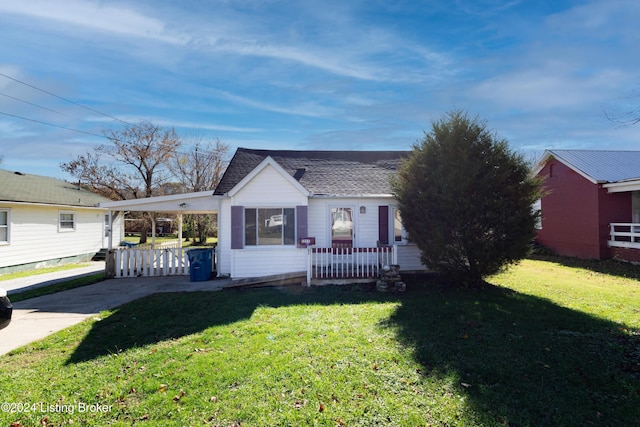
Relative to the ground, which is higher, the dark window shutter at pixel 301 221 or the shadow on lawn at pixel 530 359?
the dark window shutter at pixel 301 221

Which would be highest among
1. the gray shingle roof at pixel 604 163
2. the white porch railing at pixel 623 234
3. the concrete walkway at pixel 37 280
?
the gray shingle roof at pixel 604 163

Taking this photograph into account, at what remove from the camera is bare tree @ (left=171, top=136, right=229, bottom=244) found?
29.3 metres

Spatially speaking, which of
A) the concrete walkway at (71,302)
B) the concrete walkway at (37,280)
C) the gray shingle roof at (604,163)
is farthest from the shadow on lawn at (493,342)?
the gray shingle roof at (604,163)

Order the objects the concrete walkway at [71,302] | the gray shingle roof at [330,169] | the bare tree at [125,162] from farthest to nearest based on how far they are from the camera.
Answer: the bare tree at [125,162] → the gray shingle roof at [330,169] → the concrete walkway at [71,302]

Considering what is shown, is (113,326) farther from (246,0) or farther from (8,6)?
(8,6)

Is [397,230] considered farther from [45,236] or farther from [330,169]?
[45,236]

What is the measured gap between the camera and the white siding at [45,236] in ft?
44.7

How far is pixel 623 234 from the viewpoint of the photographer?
13062mm

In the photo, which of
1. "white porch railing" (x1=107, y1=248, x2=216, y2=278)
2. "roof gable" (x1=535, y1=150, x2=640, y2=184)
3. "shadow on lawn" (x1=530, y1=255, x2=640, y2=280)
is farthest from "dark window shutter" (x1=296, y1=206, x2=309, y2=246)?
"roof gable" (x1=535, y1=150, x2=640, y2=184)

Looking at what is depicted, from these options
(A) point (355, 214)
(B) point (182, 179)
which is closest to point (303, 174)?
(A) point (355, 214)

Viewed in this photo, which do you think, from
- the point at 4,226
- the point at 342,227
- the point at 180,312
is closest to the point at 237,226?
the point at 180,312

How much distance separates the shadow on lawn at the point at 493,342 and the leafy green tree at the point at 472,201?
106 cm

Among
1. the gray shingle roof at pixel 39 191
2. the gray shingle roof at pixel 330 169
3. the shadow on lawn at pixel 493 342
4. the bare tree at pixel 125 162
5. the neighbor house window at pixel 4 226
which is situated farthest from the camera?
the bare tree at pixel 125 162

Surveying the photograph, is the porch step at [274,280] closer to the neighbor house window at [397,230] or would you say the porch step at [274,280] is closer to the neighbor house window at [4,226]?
the neighbor house window at [397,230]
